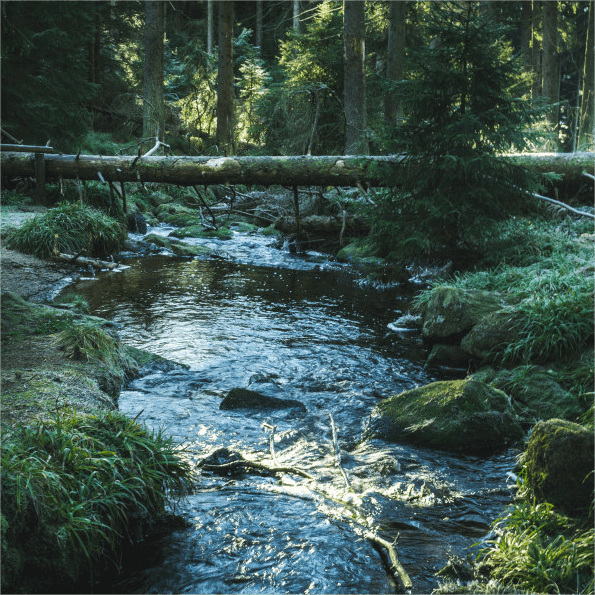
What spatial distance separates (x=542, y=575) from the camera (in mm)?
3006

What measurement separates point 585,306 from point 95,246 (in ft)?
33.3

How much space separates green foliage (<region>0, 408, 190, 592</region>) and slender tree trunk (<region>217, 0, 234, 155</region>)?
15838 millimetres

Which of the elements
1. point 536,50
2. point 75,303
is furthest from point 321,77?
point 536,50

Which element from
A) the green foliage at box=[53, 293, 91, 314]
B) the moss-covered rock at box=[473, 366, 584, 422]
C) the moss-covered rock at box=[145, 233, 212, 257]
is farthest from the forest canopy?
the green foliage at box=[53, 293, 91, 314]

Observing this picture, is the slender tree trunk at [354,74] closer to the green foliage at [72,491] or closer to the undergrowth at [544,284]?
the undergrowth at [544,284]

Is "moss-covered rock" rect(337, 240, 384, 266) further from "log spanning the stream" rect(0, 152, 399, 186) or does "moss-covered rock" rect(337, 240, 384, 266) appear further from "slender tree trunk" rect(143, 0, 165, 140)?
"slender tree trunk" rect(143, 0, 165, 140)

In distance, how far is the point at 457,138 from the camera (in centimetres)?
938

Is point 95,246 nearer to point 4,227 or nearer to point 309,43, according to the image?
point 4,227

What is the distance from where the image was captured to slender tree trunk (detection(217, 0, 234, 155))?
18.7m

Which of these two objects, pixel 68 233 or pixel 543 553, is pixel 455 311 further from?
Answer: pixel 68 233

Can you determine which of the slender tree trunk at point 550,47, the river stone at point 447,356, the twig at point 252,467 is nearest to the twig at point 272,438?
the twig at point 252,467

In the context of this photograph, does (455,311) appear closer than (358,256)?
Yes

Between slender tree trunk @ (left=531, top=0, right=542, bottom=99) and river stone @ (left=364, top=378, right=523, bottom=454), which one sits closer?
river stone @ (left=364, top=378, right=523, bottom=454)

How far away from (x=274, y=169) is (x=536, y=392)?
7.38 metres
